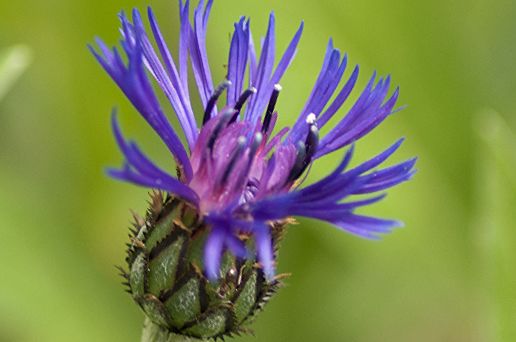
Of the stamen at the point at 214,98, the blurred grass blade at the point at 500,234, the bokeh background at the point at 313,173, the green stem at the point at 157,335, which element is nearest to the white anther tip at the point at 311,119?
the stamen at the point at 214,98

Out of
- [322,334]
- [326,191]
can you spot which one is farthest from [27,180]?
[326,191]

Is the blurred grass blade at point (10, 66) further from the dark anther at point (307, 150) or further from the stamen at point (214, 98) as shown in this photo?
the dark anther at point (307, 150)

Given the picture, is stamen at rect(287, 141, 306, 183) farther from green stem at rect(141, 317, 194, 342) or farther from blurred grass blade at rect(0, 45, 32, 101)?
blurred grass blade at rect(0, 45, 32, 101)

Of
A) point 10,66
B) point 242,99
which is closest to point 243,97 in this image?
point 242,99

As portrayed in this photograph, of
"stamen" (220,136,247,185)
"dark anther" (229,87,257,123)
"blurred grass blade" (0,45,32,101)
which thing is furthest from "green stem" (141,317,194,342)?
"blurred grass blade" (0,45,32,101)

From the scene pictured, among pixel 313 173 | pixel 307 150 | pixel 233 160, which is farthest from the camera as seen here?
pixel 313 173

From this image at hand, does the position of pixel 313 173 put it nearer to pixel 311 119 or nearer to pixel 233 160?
pixel 311 119

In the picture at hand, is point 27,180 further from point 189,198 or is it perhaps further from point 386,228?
point 386,228
